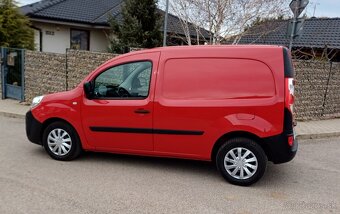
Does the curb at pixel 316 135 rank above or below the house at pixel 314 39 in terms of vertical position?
below

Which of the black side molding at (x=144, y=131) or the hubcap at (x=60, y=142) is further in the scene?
the hubcap at (x=60, y=142)

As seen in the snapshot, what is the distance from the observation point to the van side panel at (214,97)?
439 centimetres

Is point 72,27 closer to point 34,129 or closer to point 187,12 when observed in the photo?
point 187,12

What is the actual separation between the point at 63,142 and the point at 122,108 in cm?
113

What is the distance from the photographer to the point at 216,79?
180 inches

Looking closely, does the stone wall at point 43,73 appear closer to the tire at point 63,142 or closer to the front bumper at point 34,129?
the front bumper at point 34,129

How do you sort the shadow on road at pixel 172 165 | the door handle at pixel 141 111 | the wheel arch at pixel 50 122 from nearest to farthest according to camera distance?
the door handle at pixel 141 111 < the shadow on road at pixel 172 165 < the wheel arch at pixel 50 122

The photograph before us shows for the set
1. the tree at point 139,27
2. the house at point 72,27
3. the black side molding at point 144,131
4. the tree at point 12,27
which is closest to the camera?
the black side molding at point 144,131

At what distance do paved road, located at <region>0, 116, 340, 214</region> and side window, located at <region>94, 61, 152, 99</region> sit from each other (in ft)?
3.49

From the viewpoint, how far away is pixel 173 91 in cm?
473

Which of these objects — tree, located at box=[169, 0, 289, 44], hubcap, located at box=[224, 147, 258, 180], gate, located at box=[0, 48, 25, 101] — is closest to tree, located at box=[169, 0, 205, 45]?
tree, located at box=[169, 0, 289, 44]

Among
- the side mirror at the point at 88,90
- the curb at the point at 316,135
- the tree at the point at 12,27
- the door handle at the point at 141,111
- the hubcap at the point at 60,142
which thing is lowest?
the curb at the point at 316,135

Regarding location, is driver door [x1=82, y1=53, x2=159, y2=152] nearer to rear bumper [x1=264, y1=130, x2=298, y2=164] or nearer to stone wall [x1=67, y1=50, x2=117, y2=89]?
rear bumper [x1=264, y1=130, x2=298, y2=164]

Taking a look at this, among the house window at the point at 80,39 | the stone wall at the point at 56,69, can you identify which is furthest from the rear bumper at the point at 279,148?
the house window at the point at 80,39
